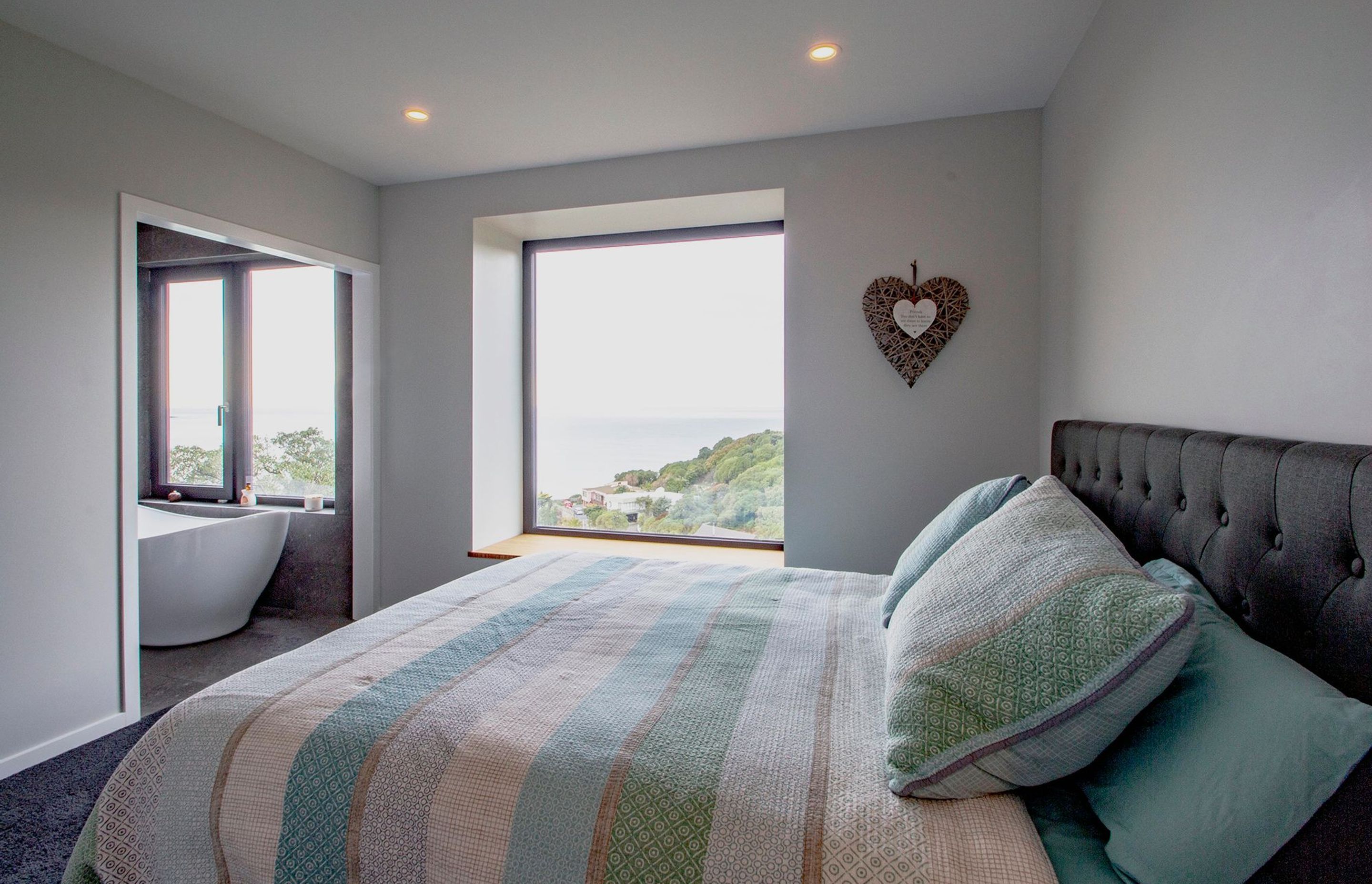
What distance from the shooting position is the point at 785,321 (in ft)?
10.4

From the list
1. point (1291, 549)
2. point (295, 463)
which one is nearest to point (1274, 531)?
point (1291, 549)

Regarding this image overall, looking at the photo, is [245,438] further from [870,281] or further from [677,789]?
[677,789]

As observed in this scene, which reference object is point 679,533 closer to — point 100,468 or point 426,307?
point 426,307

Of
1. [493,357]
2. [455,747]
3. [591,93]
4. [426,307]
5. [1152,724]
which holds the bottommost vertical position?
[455,747]

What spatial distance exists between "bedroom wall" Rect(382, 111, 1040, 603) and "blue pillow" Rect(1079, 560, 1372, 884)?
2.06m

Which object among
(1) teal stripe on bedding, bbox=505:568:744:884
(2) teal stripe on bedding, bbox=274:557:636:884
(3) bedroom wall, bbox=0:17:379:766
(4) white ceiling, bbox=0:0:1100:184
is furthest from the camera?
(3) bedroom wall, bbox=0:17:379:766

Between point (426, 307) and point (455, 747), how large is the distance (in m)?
3.13

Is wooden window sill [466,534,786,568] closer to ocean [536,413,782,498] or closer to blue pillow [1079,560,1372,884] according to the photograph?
ocean [536,413,782,498]

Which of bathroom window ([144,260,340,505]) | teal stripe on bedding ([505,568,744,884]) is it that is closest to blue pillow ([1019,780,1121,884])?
teal stripe on bedding ([505,568,744,884])

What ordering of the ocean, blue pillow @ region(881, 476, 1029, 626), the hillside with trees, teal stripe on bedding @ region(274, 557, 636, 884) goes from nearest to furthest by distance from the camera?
teal stripe on bedding @ region(274, 557, 636, 884) < blue pillow @ region(881, 476, 1029, 626) < the hillside with trees < the ocean

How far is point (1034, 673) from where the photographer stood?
973 mm

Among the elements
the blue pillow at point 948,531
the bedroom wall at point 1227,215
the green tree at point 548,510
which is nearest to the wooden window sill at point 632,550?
the green tree at point 548,510

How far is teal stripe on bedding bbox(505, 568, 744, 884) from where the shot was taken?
39.3 inches

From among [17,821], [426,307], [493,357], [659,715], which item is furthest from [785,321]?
[17,821]
